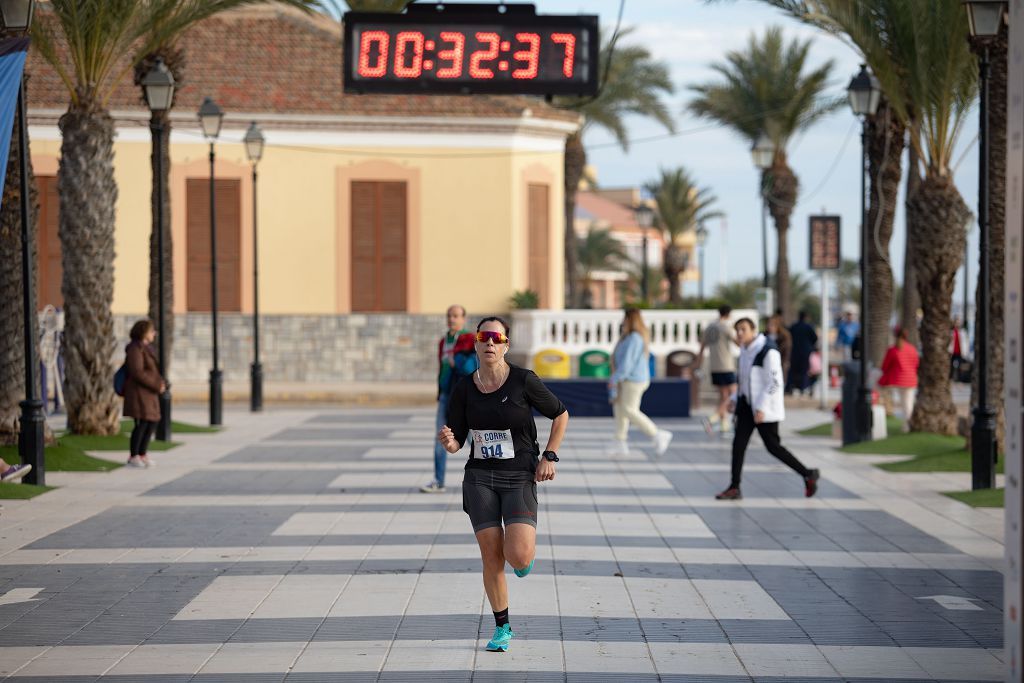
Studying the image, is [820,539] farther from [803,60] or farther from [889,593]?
[803,60]

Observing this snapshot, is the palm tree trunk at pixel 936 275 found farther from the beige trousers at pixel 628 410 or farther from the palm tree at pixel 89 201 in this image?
the palm tree at pixel 89 201

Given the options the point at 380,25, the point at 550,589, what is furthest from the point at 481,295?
the point at 550,589

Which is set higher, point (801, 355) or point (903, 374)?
point (903, 374)

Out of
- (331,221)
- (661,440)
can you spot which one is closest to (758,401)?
(661,440)

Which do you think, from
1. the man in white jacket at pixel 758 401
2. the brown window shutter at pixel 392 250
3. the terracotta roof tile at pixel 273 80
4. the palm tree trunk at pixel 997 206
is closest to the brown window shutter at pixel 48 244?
the terracotta roof tile at pixel 273 80

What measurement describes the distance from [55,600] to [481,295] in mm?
26300

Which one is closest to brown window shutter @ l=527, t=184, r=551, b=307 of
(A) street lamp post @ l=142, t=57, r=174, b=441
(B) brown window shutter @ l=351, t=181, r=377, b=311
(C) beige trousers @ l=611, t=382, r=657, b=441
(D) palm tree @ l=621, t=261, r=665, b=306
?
(B) brown window shutter @ l=351, t=181, r=377, b=311

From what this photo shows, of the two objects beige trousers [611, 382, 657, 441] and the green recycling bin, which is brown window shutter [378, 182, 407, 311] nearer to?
the green recycling bin

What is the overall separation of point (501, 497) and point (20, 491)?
763 centimetres

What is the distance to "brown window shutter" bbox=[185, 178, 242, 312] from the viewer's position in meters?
34.3

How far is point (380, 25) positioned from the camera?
19.4 meters

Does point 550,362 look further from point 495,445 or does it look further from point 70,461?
point 495,445

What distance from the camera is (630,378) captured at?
1814cm

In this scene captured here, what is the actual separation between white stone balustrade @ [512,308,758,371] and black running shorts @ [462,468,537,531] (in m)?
25.0
